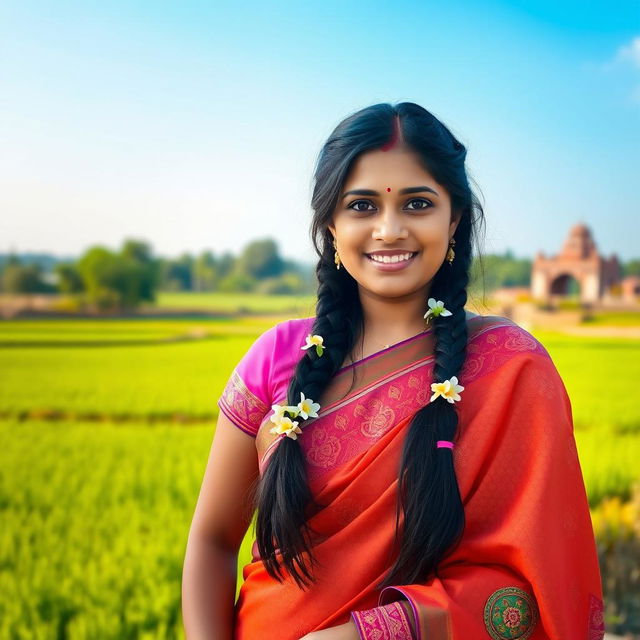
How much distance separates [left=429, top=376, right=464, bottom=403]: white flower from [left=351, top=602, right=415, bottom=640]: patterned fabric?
1.50 ft

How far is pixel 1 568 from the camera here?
381cm

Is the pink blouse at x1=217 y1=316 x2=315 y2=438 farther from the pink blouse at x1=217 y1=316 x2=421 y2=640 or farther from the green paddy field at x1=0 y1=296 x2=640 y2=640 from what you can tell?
the green paddy field at x1=0 y1=296 x2=640 y2=640

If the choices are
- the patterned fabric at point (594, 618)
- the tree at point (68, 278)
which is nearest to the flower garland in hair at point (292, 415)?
the patterned fabric at point (594, 618)

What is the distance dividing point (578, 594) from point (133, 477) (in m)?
4.50

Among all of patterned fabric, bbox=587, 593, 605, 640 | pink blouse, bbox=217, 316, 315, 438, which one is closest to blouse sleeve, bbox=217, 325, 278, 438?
pink blouse, bbox=217, 316, 315, 438

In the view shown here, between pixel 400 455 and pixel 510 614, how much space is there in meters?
0.40

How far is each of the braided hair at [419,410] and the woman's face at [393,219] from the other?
0.11 ft

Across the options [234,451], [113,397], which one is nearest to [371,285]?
[234,451]

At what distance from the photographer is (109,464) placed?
5.92 meters

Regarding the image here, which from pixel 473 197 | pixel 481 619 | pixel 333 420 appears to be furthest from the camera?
pixel 473 197

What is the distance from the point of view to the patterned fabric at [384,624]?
1.30 m

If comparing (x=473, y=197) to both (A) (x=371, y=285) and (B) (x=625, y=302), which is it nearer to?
(A) (x=371, y=285)

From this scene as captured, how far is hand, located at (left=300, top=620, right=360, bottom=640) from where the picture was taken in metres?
1.32

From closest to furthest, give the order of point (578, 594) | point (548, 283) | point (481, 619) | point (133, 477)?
point (481, 619)
point (578, 594)
point (133, 477)
point (548, 283)
